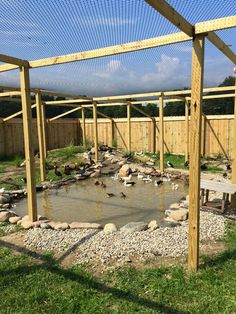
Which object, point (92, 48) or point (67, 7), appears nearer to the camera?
point (67, 7)

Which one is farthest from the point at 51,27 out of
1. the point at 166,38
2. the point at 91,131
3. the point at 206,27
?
the point at 91,131

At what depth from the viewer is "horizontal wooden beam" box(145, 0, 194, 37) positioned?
229 cm

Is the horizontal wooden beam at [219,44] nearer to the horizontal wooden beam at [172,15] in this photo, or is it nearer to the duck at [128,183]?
the horizontal wooden beam at [172,15]

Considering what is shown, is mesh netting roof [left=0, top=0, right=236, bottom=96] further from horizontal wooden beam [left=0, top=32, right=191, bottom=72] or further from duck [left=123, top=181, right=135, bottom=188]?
duck [left=123, top=181, right=135, bottom=188]

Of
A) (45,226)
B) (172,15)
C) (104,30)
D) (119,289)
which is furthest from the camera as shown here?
(45,226)

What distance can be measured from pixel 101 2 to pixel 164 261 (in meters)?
2.70

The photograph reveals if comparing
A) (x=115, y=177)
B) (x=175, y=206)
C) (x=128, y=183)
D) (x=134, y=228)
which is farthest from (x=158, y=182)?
(x=134, y=228)

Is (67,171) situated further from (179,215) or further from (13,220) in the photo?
(179,215)

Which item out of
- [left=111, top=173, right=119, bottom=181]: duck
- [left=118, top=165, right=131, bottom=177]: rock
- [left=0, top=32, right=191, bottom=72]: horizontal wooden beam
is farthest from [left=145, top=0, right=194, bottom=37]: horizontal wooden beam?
[left=118, top=165, right=131, bottom=177]: rock

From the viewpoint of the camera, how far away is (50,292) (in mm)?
2869

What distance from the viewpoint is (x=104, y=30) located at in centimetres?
327

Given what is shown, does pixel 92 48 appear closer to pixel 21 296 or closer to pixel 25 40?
pixel 25 40

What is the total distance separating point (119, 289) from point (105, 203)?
3.56 metres

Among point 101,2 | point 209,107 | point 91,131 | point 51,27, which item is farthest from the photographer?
point 91,131
